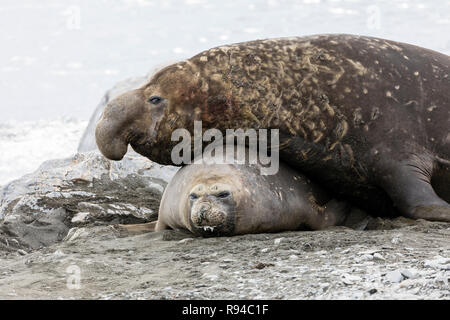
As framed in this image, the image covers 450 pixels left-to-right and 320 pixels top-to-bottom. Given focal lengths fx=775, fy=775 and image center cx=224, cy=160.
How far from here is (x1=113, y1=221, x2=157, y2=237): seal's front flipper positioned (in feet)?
21.1

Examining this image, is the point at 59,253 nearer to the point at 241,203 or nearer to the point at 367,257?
the point at 241,203

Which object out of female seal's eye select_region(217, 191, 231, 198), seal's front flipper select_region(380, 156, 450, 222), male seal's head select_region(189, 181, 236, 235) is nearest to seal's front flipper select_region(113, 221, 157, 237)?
male seal's head select_region(189, 181, 236, 235)

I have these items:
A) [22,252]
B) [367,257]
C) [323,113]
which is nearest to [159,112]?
[323,113]

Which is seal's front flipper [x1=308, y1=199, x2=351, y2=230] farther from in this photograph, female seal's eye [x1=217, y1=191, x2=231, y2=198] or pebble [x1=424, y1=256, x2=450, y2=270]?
pebble [x1=424, y1=256, x2=450, y2=270]

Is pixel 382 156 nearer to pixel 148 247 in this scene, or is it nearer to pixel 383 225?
pixel 383 225

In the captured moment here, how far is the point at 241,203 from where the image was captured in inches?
219

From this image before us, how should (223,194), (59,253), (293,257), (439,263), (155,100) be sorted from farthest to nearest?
1. (155,100)
2. (223,194)
3. (59,253)
4. (293,257)
5. (439,263)

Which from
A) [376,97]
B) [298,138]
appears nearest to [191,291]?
[298,138]

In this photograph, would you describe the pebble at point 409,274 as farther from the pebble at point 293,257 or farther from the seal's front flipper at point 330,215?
the seal's front flipper at point 330,215

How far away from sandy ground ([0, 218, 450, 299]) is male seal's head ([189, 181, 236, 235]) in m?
0.09

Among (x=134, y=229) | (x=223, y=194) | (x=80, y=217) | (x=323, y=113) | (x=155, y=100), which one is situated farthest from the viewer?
(x=80, y=217)

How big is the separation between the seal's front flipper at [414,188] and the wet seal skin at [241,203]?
1.90 feet

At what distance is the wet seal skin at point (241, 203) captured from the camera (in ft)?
18.0

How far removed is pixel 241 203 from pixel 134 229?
138cm
